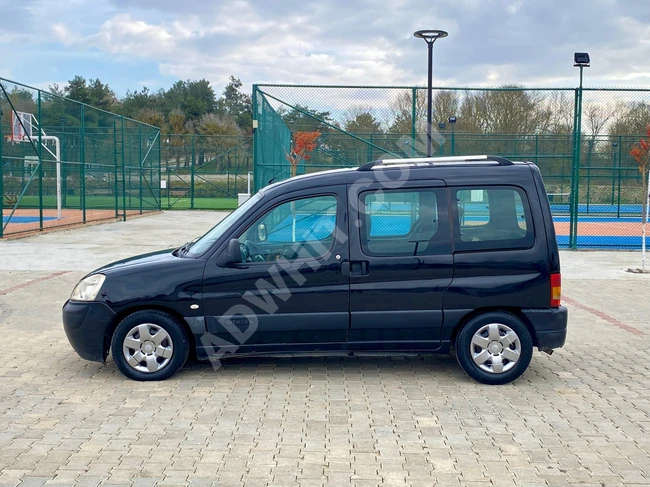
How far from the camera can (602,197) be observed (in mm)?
A: 32344

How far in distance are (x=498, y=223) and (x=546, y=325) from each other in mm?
955

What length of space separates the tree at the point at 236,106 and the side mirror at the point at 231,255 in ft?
192

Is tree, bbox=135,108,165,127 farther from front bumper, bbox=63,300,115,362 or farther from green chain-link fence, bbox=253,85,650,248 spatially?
front bumper, bbox=63,300,115,362

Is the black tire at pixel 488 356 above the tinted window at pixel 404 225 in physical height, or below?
below

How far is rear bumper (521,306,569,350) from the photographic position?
641cm

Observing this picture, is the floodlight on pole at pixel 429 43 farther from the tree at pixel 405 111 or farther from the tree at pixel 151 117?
the tree at pixel 151 117

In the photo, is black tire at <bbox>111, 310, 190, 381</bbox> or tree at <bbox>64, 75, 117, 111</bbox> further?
tree at <bbox>64, 75, 117, 111</bbox>

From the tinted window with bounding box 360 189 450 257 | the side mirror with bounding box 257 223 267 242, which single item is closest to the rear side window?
the tinted window with bounding box 360 189 450 257

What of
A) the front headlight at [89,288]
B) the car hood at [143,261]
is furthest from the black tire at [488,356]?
the front headlight at [89,288]

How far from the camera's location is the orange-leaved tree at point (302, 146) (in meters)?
17.8

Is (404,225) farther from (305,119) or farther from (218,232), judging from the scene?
(305,119)

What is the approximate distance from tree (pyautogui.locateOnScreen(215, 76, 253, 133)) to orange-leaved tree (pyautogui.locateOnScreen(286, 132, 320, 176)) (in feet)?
152

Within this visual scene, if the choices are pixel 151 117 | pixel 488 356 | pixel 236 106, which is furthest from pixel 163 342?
pixel 236 106

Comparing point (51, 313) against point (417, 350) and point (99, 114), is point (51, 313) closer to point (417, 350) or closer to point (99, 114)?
point (417, 350)
